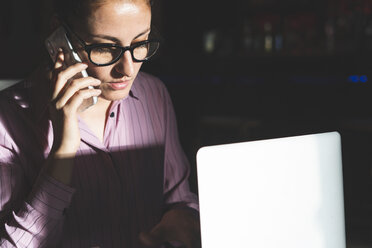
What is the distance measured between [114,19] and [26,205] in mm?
519

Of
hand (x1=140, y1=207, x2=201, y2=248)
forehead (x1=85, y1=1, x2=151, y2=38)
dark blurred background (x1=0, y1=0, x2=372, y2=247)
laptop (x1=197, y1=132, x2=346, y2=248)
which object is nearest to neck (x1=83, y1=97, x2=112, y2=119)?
forehead (x1=85, y1=1, x2=151, y2=38)

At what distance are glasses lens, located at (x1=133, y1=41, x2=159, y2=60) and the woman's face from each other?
0.02 m

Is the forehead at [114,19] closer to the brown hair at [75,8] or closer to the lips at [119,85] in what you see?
the brown hair at [75,8]

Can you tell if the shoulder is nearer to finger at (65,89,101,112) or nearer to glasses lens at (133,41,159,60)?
glasses lens at (133,41,159,60)

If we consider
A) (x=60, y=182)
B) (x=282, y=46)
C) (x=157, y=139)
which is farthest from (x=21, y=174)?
(x=282, y=46)

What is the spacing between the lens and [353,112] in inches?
140

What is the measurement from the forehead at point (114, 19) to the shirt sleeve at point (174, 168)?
0.36m

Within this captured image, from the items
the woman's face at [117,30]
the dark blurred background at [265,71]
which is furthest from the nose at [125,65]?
the dark blurred background at [265,71]

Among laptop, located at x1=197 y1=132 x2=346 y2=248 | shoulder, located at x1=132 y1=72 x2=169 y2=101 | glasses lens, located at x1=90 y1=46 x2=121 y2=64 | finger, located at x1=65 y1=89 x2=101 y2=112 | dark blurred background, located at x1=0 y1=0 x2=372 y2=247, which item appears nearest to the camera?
laptop, located at x1=197 y1=132 x2=346 y2=248

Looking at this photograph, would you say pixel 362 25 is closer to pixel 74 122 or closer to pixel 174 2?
pixel 174 2

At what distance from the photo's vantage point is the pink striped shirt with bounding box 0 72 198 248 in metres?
1.14

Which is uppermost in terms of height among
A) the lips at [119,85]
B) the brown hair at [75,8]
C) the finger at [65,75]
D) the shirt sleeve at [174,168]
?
the brown hair at [75,8]

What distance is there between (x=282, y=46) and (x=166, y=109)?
2772 mm

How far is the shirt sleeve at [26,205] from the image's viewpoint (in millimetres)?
1120
